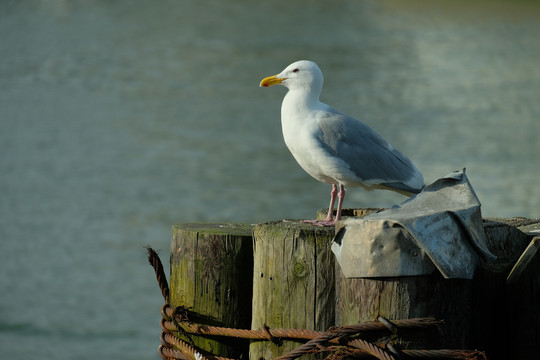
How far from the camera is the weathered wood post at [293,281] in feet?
9.31

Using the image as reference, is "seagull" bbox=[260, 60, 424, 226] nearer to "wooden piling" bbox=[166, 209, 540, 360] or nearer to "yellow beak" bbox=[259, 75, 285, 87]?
"yellow beak" bbox=[259, 75, 285, 87]

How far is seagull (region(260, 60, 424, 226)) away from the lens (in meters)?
4.52

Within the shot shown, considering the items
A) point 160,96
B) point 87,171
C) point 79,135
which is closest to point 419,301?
point 87,171

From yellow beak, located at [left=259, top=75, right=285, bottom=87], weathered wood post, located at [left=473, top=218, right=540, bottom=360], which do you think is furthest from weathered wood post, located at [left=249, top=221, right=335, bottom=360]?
yellow beak, located at [left=259, top=75, right=285, bottom=87]

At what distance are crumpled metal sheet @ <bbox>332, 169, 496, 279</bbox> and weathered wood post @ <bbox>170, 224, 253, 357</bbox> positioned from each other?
0.58m

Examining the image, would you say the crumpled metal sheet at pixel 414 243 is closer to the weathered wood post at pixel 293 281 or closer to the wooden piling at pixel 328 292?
the wooden piling at pixel 328 292

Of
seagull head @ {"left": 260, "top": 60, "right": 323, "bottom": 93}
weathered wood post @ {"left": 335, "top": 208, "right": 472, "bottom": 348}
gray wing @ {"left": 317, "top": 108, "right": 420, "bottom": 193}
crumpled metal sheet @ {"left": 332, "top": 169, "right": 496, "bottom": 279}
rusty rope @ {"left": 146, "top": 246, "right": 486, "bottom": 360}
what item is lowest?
rusty rope @ {"left": 146, "top": 246, "right": 486, "bottom": 360}

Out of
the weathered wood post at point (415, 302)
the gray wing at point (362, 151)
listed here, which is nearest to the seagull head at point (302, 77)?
the gray wing at point (362, 151)

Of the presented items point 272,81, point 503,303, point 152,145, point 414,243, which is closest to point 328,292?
point 414,243

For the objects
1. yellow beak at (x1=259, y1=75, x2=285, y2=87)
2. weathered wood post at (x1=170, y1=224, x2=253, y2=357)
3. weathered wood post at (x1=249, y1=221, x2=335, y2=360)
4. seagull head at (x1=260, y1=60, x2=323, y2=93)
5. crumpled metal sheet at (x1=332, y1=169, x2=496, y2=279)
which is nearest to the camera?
crumpled metal sheet at (x1=332, y1=169, x2=496, y2=279)

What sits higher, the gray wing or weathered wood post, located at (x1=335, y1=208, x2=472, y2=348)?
the gray wing

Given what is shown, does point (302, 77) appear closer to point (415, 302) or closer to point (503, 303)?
point (503, 303)

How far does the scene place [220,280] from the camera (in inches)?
125

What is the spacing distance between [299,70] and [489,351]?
7.68 ft
